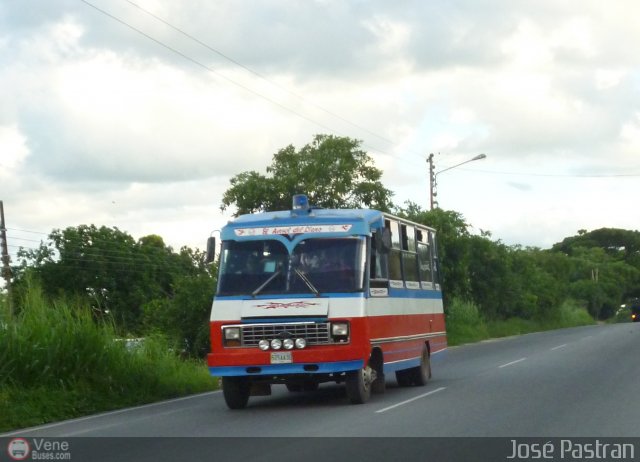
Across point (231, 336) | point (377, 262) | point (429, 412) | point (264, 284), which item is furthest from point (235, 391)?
point (429, 412)

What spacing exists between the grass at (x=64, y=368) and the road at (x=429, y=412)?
0.51 metres

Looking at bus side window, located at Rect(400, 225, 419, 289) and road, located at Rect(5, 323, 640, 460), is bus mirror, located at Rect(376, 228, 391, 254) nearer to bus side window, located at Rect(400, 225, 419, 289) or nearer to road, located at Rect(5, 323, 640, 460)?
bus side window, located at Rect(400, 225, 419, 289)

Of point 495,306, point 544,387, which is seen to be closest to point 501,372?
point 544,387

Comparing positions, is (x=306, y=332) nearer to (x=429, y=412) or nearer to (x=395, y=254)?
(x=429, y=412)

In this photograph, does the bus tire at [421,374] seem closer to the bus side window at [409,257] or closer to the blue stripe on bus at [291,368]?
the bus side window at [409,257]

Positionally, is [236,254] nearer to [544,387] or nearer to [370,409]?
[370,409]

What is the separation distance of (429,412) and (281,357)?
233cm

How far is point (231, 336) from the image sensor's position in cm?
1680

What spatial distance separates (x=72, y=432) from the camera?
14.2 metres
